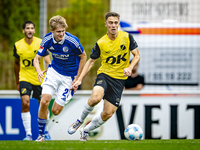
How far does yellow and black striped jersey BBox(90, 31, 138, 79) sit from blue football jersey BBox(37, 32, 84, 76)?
1.17 feet

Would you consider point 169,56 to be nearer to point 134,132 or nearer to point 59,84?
point 134,132

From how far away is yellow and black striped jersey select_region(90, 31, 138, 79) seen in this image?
6543 mm

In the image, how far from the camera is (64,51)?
6.67 m

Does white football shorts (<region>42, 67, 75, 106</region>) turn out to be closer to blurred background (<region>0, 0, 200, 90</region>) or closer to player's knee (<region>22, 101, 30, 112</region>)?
player's knee (<region>22, 101, 30, 112</region>)

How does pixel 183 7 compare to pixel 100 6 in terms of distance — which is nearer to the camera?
pixel 183 7

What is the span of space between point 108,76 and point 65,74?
2.56 feet

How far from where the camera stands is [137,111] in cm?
866

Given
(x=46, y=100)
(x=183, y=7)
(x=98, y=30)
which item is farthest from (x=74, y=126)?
(x=98, y=30)

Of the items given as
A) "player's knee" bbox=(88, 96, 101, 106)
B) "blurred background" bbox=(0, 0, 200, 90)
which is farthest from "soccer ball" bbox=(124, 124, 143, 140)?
"blurred background" bbox=(0, 0, 200, 90)

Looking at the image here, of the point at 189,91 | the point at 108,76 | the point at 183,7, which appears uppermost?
the point at 183,7

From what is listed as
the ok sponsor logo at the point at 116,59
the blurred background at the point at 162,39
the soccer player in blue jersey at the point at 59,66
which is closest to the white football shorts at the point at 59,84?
the soccer player in blue jersey at the point at 59,66

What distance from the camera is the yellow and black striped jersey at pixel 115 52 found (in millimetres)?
6543

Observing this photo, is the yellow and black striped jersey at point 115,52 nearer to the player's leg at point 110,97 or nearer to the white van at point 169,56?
the player's leg at point 110,97

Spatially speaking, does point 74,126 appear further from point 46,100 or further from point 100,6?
point 100,6
